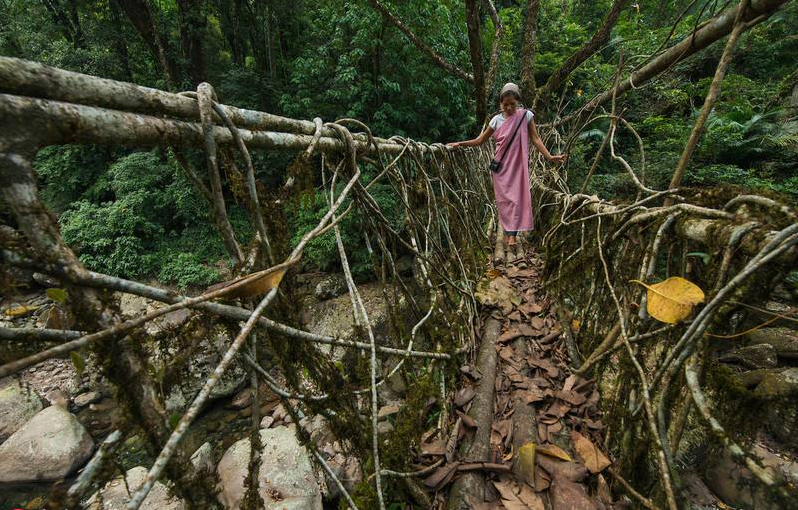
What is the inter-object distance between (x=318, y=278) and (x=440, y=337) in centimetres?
486

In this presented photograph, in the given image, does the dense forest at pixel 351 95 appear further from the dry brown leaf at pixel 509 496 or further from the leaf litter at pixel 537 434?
the dry brown leaf at pixel 509 496

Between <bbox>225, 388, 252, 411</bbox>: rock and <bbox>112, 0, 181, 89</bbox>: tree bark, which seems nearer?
<bbox>225, 388, 252, 411</bbox>: rock

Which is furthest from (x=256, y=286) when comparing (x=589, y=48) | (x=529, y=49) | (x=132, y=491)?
(x=529, y=49)

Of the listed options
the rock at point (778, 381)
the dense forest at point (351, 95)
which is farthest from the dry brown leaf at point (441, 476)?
the dense forest at point (351, 95)

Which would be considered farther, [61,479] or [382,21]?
[382,21]

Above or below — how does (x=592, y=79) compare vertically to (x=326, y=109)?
above

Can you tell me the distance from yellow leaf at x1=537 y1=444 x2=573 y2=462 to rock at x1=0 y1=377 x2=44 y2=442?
5079 mm

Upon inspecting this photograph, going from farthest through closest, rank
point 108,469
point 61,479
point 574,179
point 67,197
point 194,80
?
1. point 194,80
2. point 67,197
3. point 574,179
4. point 61,479
5. point 108,469

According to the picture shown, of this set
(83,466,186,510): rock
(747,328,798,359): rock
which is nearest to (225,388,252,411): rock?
(83,466,186,510): rock

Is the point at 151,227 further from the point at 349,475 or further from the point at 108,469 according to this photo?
the point at 108,469

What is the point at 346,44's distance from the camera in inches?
257

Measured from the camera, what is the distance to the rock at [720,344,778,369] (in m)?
2.45

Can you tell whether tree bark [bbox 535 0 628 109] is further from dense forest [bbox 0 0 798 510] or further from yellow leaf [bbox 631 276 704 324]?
yellow leaf [bbox 631 276 704 324]

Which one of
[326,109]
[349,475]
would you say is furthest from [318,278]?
[349,475]
